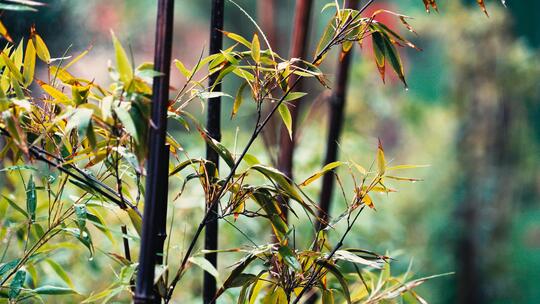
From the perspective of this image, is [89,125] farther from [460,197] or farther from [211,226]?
[460,197]

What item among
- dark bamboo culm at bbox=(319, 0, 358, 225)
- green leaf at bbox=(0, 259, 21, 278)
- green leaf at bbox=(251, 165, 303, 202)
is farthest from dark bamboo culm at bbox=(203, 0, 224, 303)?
dark bamboo culm at bbox=(319, 0, 358, 225)

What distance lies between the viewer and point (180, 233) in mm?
1561

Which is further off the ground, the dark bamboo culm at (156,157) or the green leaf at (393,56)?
the green leaf at (393,56)

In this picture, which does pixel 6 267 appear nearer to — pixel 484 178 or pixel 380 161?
pixel 380 161

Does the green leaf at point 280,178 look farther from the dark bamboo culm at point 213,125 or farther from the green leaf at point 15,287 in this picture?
the green leaf at point 15,287

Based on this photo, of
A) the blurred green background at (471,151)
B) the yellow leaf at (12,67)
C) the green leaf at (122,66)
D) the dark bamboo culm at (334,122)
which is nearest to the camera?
the green leaf at (122,66)

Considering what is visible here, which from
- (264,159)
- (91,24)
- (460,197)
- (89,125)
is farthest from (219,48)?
(460,197)

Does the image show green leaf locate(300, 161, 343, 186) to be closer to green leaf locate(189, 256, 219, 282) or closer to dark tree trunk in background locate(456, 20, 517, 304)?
green leaf locate(189, 256, 219, 282)

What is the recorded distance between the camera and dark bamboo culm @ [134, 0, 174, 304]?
44 centimetres

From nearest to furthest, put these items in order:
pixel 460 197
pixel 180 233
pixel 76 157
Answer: pixel 76 157, pixel 180 233, pixel 460 197

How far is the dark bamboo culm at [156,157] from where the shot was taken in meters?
0.44

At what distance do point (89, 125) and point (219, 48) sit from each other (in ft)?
0.58

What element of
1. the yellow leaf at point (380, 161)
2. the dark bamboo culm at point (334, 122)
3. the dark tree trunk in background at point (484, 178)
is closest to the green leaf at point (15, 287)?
the yellow leaf at point (380, 161)

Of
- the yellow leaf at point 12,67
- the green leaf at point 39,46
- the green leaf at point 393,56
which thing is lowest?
the yellow leaf at point 12,67
